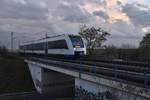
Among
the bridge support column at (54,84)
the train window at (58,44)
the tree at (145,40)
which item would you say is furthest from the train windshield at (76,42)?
the tree at (145,40)

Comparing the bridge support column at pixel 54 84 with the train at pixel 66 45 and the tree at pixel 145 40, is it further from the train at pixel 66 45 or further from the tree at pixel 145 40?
the tree at pixel 145 40

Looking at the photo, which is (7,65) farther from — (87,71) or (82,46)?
(87,71)

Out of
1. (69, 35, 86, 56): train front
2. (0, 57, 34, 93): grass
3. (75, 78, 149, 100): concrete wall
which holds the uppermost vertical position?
(69, 35, 86, 56): train front

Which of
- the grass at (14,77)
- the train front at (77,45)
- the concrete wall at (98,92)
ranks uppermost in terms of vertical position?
the train front at (77,45)

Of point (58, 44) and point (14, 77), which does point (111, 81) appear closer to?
point (58, 44)

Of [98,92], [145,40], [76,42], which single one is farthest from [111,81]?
[145,40]

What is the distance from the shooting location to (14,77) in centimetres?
5391

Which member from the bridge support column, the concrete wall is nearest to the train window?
the bridge support column

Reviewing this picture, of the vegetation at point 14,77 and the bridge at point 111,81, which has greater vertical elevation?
the bridge at point 111,81

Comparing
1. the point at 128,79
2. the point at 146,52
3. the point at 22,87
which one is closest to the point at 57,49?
the point at 22,87

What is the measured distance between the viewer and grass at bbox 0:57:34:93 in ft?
156

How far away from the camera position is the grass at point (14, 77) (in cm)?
4741

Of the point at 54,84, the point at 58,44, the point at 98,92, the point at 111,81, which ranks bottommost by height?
the point at 54,84

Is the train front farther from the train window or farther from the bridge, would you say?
the bridge
